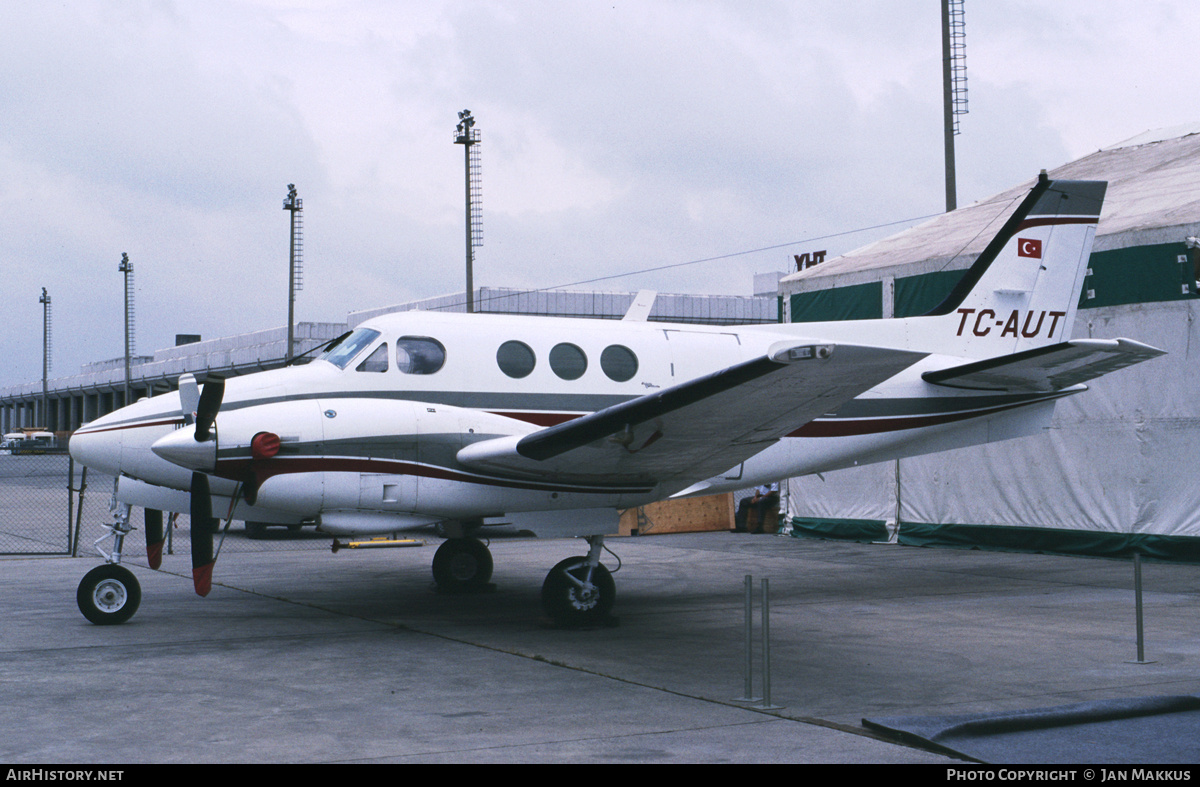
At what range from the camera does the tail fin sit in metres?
13.9

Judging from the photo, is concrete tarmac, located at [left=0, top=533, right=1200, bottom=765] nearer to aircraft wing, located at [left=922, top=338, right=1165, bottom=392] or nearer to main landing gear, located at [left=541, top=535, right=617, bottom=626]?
main landing gear, located at [left=541, top=535, right=617, bottom=626]

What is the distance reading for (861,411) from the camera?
13.0 m

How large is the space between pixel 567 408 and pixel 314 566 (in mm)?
7973

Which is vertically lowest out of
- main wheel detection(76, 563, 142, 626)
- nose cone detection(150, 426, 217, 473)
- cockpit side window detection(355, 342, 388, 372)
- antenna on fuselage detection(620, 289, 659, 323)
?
main wheel detection(76, 563, 142, 626)

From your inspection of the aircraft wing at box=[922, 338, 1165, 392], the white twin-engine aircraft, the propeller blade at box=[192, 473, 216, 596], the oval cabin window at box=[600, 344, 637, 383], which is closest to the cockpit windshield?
the white twin-engine aircraft

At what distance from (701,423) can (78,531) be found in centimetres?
1447

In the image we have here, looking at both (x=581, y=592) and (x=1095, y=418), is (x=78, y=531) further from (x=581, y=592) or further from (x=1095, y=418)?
(x=1095, y=418)

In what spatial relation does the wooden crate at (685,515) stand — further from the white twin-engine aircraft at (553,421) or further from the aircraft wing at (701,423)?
the aircraft wing at (701,423)

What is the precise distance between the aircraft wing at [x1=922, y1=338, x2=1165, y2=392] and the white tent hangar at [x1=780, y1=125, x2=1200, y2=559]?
16.0ft

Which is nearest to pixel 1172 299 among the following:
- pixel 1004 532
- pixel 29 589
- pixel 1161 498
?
pixel 1161 498

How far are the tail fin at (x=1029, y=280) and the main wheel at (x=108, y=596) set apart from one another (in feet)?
33.6

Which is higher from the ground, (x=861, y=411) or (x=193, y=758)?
(x=861, y=411)

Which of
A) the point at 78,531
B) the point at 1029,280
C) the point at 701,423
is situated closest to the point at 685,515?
the point at 1029,280

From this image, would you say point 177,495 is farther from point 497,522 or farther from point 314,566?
point 314,566
